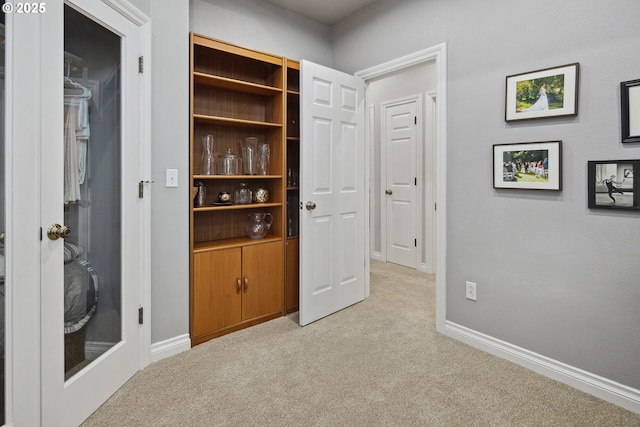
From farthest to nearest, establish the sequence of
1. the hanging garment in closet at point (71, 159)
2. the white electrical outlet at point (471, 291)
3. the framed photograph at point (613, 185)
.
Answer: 1. the white electrical outlet at point (471, 291)
2. the framed photograph at point (613, 185)
3. the hanging garment in closet at point (71, 159)

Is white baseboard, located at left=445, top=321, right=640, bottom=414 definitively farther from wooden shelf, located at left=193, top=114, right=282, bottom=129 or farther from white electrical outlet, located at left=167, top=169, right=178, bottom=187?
white electrical outlet, located at left=167, top=169, right=178, bottom=187

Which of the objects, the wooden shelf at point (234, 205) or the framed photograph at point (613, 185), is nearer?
the framed photograph at point (613, 185)

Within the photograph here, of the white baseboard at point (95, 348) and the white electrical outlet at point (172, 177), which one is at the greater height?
the white electrical outlet at point (172, 177)

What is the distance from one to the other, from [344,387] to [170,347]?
1.16 m

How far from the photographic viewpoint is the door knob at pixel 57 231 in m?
1.47

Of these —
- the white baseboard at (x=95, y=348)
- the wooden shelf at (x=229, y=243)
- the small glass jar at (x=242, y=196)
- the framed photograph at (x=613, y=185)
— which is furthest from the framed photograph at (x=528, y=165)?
the white baseboard at (x=95, y=348)

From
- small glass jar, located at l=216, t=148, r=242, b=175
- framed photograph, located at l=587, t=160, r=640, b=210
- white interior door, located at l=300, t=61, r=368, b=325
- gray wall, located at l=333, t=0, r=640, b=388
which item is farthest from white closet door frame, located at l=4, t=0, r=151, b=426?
framed photograph, located at l=587, t=160, r=640, b=210

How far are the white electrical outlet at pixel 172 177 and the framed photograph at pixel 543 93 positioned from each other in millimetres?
2119

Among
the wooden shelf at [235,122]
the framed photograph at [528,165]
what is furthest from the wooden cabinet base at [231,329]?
the framed photograph at [528,165]

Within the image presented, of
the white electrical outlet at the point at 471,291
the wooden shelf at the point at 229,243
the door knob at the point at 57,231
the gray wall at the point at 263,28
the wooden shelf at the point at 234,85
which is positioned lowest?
the white electrical outlet at the point at 471,291

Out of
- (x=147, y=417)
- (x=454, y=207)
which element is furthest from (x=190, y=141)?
(x=454, y=207)

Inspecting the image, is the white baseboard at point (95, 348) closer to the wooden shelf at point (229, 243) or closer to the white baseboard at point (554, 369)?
the wooden shelf at point (229, 243)

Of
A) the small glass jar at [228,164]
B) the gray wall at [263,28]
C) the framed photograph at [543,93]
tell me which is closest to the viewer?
the framed photograph at [543,93]

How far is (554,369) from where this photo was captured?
2045 mm
